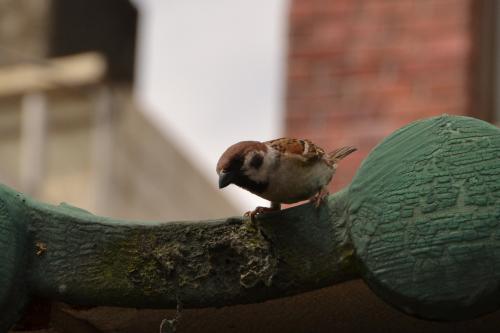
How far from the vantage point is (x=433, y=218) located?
2512 mm

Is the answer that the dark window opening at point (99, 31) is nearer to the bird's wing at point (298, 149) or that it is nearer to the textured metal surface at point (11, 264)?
the bird's wing at point (298, 149)

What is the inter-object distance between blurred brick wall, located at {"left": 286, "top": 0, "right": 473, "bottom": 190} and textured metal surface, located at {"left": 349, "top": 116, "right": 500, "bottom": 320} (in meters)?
4.04

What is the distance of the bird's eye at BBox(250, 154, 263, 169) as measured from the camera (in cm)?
356

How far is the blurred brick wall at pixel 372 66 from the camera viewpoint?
6809 mm

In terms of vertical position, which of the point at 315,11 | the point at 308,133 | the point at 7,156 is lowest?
the point at 7,156

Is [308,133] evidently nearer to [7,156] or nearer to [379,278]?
[379,278]

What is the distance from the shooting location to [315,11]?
7.16 m

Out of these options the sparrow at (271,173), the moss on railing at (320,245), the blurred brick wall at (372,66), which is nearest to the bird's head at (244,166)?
the sparrow at (271,173)

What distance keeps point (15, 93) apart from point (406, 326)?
11901 mm

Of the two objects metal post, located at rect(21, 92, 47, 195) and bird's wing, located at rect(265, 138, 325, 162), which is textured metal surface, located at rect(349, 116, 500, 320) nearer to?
bird's wing, located at rect(265, 138, 325, 162)

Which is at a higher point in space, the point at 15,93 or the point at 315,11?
the point at 315,11

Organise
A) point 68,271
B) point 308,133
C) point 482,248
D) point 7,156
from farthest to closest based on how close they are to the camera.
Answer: point 7,156, point 308,133, point 68,271, point 482,248

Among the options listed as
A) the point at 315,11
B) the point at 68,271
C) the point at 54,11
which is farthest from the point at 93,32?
the point at 68,271

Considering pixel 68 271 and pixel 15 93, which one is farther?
pixel 15 93
